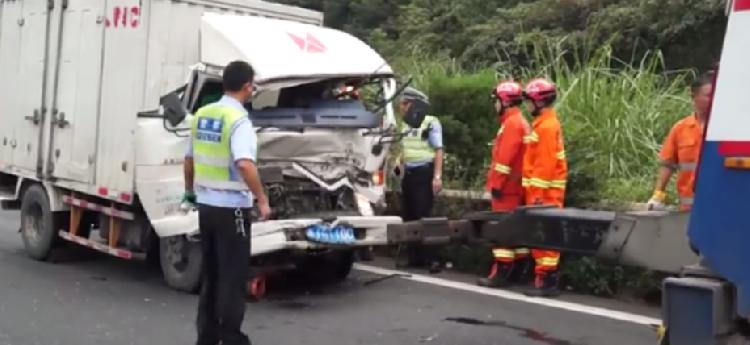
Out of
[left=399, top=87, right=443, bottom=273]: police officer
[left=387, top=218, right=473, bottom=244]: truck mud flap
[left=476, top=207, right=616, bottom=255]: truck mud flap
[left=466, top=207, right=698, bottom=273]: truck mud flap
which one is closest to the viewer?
[left=466, top=207, right=698, bottom=273]: truck mud flap

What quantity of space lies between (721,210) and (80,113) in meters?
6.91

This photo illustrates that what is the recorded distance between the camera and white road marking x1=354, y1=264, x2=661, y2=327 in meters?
8.16

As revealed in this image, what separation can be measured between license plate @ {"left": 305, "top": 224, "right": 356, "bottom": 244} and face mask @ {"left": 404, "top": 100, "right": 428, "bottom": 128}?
129 cm

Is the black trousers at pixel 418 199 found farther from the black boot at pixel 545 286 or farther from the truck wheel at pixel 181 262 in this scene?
Result: the truck wheel at pixel 181 262

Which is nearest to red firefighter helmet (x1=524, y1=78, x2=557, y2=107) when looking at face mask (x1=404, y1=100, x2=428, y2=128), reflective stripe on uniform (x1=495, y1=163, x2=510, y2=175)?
reflective stripe on uniform (x1=495, y1=163, x2=510, y2=175)

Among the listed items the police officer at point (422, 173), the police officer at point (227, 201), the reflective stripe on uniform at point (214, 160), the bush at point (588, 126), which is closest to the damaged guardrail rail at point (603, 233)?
the police officer at point (227, 201)

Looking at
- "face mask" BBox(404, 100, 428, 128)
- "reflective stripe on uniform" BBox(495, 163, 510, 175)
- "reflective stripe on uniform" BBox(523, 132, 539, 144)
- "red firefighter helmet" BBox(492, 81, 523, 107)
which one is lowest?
"reflective stripe on uniform" BBox(495, 163, 510, 175)

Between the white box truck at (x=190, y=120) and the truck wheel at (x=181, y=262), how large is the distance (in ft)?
0.04

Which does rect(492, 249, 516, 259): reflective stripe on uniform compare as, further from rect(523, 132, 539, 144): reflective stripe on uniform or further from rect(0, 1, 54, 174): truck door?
rect(0, 1, 54, 174): truck door

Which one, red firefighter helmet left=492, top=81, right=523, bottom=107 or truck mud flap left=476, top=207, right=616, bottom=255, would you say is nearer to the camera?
truck mud flap left=476, top=207, right=616, bottom=255

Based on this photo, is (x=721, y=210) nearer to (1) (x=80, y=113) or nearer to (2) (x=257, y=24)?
(2) (x=257, y=24)

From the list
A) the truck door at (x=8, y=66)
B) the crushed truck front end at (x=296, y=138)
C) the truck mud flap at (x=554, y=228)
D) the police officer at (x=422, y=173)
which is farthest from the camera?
the truck door at (x=8, y=66)

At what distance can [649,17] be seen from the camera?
17.3 meters

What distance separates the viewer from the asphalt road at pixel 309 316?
25.0 ft
